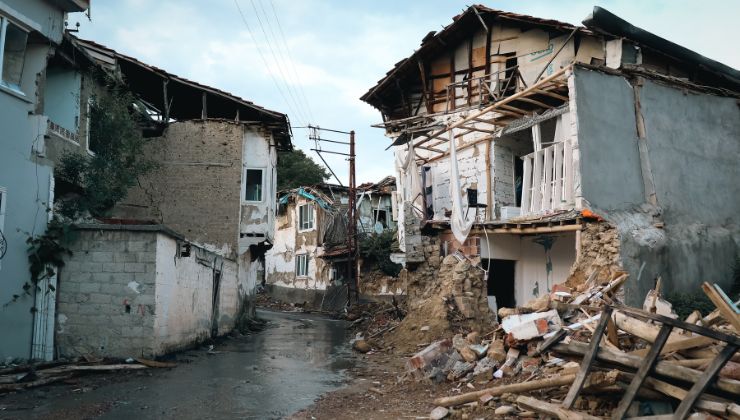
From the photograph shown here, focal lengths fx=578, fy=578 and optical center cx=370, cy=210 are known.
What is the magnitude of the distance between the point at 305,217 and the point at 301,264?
2792 millimetres

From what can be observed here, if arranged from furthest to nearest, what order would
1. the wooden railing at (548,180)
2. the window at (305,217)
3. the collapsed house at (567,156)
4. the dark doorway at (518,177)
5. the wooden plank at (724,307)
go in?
the window at (305,217)
the dark doorway at (518,177)
the wooden railing at (548,180)
the collapsed house at (567,156)
the wooden plank at (724,307)

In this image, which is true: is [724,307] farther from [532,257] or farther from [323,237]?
[323,237]

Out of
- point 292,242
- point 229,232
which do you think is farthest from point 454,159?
point 292,242

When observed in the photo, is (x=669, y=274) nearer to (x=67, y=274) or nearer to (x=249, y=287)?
(x=67, y=274)

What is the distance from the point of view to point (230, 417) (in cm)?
795

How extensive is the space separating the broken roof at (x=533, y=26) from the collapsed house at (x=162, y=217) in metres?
4.45

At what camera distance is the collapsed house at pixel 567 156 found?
496 inches

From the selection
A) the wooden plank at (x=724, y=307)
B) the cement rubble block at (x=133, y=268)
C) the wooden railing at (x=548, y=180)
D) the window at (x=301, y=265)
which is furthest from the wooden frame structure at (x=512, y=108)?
the window at (x=301, y=265)

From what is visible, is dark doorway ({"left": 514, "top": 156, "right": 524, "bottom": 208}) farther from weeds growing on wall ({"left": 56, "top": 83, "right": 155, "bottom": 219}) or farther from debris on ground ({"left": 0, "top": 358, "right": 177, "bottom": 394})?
weeds growing on wall ({"left": 56, "top": 83, "right": 155, "bottom": 219})

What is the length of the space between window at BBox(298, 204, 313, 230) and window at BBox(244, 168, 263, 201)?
13.2 meters

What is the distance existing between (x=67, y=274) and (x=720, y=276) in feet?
48.0

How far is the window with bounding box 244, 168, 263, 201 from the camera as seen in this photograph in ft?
66.4

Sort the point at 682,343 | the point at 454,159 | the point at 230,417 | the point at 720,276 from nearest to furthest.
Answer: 1. the point at 682,343
2. the point at 230,417
3. the point at 720,276
4. the point at 454,159

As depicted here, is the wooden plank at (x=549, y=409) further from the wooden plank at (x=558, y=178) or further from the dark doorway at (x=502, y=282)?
the dark doorway at (x=502, y=282)
